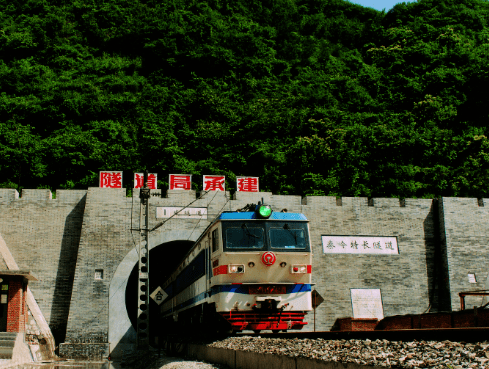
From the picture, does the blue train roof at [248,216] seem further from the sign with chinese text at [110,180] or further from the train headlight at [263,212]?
the sign with chinese text at [110,180]

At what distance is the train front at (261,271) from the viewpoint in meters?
10.9

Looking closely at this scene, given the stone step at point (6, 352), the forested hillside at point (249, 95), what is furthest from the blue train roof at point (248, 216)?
the forested hillside at point (249, 95)

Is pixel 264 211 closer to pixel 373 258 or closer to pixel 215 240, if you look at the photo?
pixel 215 240

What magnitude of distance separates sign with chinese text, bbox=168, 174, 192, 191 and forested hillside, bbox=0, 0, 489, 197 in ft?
28.1

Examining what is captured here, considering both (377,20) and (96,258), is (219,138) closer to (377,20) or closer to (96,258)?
(96,258)

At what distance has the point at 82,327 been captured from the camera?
17.4 m

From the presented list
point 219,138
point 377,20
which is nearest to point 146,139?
point 219,138

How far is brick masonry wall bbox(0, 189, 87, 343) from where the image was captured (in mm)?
18359

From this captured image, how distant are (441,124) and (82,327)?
2556 centimetres

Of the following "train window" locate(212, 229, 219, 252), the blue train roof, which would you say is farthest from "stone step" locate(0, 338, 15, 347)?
the blue train roof

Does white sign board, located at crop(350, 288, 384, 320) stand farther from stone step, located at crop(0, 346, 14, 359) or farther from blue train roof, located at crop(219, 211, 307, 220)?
stone step, located at crop(0, 346, 14, 359)

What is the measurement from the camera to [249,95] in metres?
36.6

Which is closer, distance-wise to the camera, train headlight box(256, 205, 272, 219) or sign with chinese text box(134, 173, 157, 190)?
train headlight box(256, 205, 272, 219)

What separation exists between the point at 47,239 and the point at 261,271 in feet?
36.4
